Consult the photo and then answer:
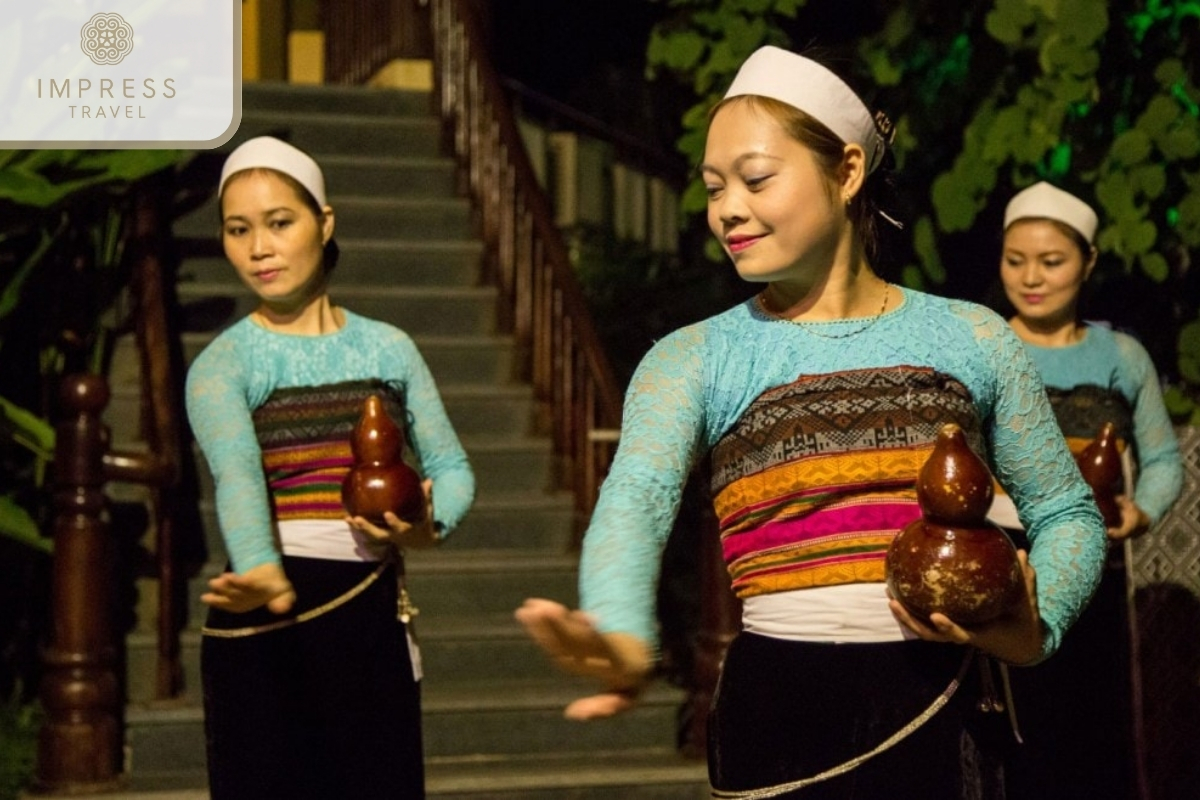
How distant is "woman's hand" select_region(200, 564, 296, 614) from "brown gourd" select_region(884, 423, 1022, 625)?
154 centimetres

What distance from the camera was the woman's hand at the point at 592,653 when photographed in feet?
6.81

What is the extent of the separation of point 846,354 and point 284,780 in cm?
179

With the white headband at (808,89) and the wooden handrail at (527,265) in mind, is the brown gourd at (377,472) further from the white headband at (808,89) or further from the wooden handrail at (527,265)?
the wooden handrail at (527,265)

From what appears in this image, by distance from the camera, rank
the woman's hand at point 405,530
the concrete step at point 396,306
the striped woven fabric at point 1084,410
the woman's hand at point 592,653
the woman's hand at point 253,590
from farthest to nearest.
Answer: the concrete step at point 396,306
the striped woven fabric at point 1084,410
the woman's hand at point 405,530
the woman's hand at point 253,590
the woman's hand at point 592,653

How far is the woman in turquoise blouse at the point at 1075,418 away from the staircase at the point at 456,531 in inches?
55.7

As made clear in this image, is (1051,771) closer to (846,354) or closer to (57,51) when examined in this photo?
(846,354)

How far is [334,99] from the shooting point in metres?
9.18

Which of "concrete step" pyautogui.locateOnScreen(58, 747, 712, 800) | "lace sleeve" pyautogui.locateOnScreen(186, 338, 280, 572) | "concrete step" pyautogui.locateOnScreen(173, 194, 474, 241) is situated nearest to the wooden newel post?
"concrete step" pyautogui.locateOnScreen(58, 747, 712, 800)

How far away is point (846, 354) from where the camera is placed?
2.52 m

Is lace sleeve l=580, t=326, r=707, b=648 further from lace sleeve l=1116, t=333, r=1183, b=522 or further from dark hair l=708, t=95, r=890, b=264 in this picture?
lace sleeve l=1116, t=333, r=1183, b=522

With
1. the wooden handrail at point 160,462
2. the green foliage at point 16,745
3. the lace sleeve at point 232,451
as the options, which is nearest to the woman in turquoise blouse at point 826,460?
the lace sleeve at point 232,451

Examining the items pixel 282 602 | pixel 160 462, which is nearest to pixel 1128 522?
pixel 282 602

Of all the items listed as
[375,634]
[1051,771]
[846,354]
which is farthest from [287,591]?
[1051,771]

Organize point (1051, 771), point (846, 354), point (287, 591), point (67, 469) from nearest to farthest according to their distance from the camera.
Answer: point (846, 354) < point (287, 591) < point (1051, 771) < point (67, 469)
